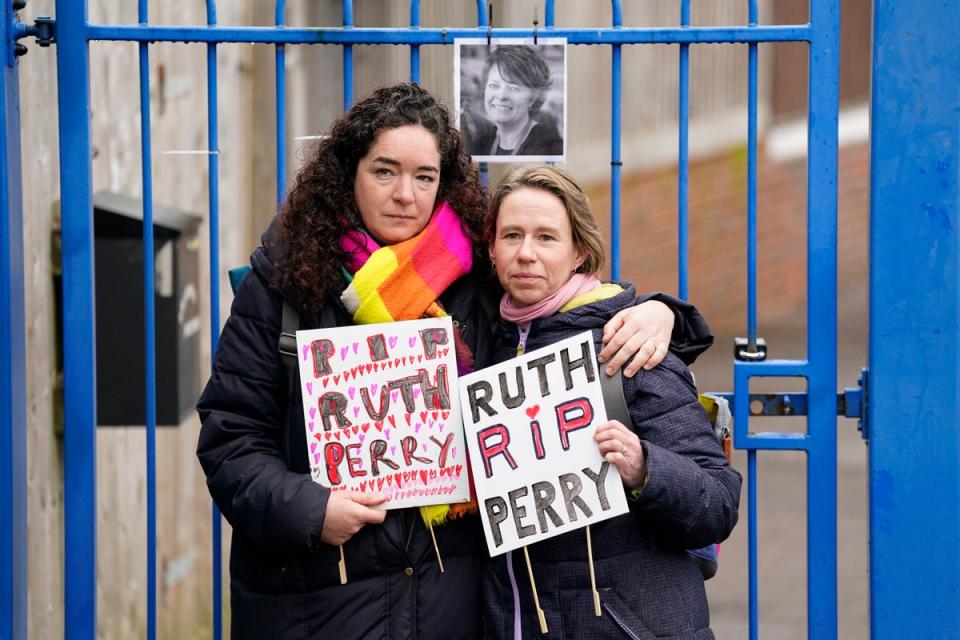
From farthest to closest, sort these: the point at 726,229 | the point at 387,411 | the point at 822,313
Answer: the point at 726,229 < the point at 822,313 < the point at 387,411

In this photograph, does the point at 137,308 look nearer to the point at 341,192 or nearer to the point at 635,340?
the point at 341,192

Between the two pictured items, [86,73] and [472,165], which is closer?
[472,165]

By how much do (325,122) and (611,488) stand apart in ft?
18.4

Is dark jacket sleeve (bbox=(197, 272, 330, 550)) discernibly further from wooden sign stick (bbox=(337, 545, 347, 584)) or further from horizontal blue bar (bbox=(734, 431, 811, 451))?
horizontal blue bar (bbox=(734, 431, 811, 451))

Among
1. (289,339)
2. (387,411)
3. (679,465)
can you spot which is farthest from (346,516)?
(679,465)

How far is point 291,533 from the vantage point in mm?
2881

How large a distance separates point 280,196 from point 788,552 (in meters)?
4.46

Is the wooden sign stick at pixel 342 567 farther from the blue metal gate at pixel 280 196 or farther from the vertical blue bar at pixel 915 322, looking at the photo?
the vertical blue bar at pixel 915 322

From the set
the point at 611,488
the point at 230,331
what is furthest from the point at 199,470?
the point at 611,488

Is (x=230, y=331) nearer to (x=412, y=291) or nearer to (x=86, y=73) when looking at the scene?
(x=412, y=291)

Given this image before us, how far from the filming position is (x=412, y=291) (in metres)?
3.01

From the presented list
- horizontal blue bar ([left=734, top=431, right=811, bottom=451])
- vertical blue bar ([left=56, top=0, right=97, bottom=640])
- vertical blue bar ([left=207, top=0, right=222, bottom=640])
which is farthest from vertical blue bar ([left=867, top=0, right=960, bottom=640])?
vertical blue bar ([left=56, top=0, right=97, bottom=640])

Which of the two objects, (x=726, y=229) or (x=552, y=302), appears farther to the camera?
(x=726, y=229)

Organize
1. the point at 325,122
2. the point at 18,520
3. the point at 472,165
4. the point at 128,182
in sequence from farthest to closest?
the point at 325,122 → the point at 128,182 → the point at 18,520 → the point at 472,165
